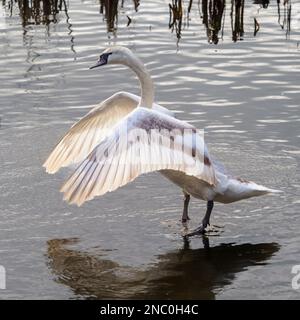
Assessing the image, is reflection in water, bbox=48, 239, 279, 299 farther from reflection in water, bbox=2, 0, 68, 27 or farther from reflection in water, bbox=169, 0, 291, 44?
reflection in water, bbox=2, 0, 68, 27

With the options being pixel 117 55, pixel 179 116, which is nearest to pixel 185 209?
pixel 117 55

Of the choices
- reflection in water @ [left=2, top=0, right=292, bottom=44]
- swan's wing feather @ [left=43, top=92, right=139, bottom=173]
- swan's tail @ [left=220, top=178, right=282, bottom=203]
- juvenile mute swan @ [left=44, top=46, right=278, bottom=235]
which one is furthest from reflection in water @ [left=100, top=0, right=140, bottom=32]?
swan's tail @ [left=220, top=178, right=282, bottom=203]

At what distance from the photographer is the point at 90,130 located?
31.9 feet

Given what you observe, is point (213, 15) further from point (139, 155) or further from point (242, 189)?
point (139, 155)

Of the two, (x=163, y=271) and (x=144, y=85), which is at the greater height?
(x=144, y=85)

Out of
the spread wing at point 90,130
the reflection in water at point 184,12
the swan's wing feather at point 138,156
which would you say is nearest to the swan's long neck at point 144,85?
the spread wing at point 90,130

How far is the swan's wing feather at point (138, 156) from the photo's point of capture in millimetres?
7805

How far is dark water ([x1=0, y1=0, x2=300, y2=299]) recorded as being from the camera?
321 inches

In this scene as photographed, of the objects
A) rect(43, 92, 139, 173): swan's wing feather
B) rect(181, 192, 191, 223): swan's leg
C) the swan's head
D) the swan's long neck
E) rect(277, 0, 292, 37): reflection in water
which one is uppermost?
the swan's head

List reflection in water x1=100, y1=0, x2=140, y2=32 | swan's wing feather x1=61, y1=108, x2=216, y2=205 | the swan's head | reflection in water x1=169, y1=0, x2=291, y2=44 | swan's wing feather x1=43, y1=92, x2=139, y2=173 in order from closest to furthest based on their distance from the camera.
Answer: swan's wing feather x1=61, y1=108, x2=216, y2=205, the swan's head, swan's wing feather x1=43, y1=92, x2=139, y2=173, reflection in water x1=169, y1=0, x2=291, y2=44, reflection in water x1=100, y1=0, x2=140, y2=32

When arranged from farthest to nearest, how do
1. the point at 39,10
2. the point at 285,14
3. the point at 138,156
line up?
the point at 39,10, the point at 285,14, the point at 138,156

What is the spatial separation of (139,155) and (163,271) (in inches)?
40.0

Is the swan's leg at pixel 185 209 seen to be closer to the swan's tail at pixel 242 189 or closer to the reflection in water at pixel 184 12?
the swan's tail at pixel 242 189
